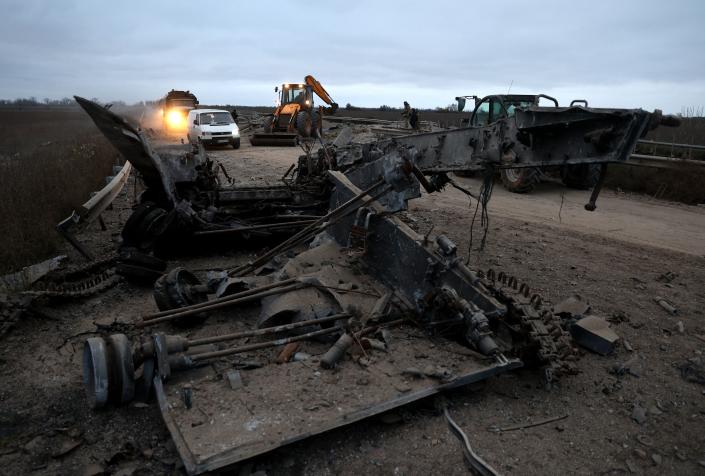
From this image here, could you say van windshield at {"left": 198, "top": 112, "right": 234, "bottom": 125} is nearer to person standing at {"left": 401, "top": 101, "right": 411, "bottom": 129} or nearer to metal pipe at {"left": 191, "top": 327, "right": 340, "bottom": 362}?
person standing at {"left": 401, "top": 101, "right": 411, "bottom": 129}

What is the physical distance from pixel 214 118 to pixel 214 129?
1080 mm

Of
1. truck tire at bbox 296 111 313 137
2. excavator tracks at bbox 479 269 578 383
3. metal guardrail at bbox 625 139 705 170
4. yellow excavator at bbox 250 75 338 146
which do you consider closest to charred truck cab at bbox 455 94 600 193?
metal guardrail at bbox 625 139 705 170

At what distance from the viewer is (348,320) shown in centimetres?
427

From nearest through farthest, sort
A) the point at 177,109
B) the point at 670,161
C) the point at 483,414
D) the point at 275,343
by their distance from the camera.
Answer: the point at 483,414 < the point at 275,343 < the point at 670,161 < the point at 177,109

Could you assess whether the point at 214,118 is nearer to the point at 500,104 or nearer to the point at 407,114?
the point at 407,114

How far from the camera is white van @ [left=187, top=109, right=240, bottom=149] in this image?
70.5 ft

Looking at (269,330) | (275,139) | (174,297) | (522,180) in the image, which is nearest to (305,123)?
(174,297)

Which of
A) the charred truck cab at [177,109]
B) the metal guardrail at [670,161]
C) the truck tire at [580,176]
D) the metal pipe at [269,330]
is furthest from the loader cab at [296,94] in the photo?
the metal pipe at [269,330]

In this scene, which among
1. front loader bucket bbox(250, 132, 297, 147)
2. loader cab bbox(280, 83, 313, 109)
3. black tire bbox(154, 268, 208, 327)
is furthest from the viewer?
loader cab bbox(280, 83, 313, 109)

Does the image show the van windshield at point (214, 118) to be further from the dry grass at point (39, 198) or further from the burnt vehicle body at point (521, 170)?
the burnt vehicle body at point (521, 170)

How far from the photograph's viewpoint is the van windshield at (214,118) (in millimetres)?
22141

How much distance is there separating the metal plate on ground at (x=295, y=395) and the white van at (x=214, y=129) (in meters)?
A: 19.2

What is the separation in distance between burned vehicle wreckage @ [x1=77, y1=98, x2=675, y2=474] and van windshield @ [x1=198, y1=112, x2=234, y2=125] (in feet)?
56.0

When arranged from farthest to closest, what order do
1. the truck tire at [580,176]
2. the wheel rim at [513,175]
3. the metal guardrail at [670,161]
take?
the wheel rim at [513,175] → the truck tire at [580,176] → the metal guardrail at [670,161]
